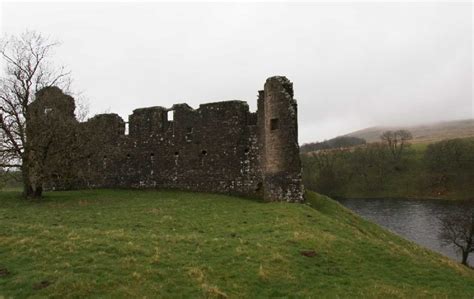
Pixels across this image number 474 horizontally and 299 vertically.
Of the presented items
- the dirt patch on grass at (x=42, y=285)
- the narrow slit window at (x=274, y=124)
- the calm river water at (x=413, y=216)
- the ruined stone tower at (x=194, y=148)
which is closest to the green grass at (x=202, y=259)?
the dirt patch on grass at (x=42, y=285)

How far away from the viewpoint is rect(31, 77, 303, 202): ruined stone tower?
82.5 feet

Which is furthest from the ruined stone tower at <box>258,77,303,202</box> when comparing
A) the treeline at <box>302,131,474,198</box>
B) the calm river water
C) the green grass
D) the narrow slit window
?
the treeline at <box>302,131,474,198</box>

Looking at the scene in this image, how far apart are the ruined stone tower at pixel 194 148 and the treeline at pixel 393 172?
5980 cm

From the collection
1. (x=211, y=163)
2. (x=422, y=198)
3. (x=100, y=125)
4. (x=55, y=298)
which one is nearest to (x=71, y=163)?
(x=100, y=125)

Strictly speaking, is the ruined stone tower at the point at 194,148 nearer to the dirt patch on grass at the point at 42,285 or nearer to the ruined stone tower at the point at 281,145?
the ruined stone tower at the point at 281,145

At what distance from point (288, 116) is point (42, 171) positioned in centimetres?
1455

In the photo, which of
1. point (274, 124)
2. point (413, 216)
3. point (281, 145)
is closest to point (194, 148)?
point (274, 124)

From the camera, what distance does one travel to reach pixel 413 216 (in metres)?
60.3

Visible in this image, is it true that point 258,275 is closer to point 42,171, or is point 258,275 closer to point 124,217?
point 124,217

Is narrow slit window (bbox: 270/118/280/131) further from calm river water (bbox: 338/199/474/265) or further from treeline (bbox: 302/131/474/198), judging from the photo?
treeline (bbox: 302/131/474/198)

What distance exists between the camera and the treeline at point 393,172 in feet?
299

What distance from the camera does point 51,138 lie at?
25.0m

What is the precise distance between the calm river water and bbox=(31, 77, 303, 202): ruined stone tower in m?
23.5

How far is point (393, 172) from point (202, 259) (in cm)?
9660
